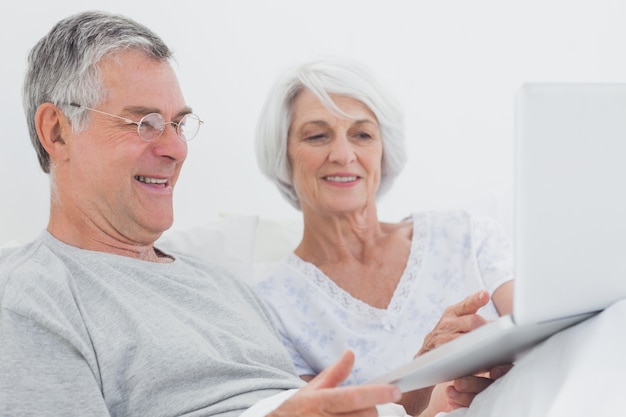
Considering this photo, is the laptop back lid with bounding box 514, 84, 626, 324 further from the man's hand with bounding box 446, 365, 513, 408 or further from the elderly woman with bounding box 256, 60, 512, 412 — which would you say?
the elderly woman with bounding box 256, 60, 512, 412

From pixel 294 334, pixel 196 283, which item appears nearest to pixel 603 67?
pixel 294 334

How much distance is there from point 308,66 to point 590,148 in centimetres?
133

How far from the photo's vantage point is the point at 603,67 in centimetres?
304

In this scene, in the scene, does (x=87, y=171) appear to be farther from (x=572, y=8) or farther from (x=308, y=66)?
(x=572, y=8)

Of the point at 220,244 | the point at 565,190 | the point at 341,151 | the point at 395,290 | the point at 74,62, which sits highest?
the point at 74,62

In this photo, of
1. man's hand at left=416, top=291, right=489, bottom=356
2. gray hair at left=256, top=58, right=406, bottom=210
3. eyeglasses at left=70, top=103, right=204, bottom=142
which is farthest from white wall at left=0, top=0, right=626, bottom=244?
man's hand at left=416, top=291, right=489, bottom=356

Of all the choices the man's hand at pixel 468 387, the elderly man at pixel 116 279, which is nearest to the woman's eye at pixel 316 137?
the elderly man at pixel 116 279

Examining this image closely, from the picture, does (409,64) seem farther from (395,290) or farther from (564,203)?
(564,203)

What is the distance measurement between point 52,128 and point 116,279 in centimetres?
33

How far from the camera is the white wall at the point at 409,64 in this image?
8.79 feet

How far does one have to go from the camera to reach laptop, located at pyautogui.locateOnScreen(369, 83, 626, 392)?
851 mm

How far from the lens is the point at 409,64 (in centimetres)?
299

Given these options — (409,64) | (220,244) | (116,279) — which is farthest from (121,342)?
(409,64)

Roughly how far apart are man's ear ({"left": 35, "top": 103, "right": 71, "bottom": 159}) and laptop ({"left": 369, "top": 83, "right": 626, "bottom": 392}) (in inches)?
36.6
